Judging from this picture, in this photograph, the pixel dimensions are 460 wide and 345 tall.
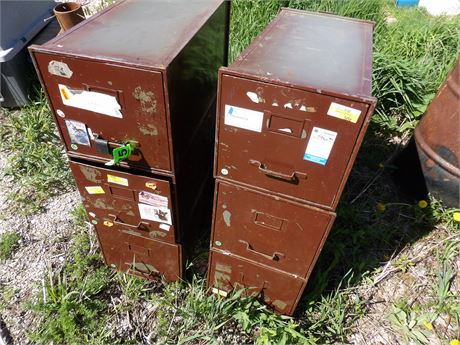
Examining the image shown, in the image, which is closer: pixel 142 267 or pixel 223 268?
pixel 223 268

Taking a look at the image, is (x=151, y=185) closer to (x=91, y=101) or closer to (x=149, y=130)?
(x=149, y=130)

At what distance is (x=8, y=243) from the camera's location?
2.33 m

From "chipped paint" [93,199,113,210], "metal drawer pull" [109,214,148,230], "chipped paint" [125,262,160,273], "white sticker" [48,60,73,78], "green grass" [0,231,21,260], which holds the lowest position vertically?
"green grass" [0,231,21,260]

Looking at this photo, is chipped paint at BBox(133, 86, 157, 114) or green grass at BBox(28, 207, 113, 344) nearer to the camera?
chipped paint at BBox(133, 86, 157, 114)

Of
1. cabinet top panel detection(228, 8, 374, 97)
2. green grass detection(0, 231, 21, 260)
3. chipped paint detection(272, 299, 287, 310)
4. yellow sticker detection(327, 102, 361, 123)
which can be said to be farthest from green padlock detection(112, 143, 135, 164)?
green grass detection(0, 231, 21, 260)

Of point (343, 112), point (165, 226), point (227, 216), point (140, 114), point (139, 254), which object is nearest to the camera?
point (343, 112)

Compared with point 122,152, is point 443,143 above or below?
below

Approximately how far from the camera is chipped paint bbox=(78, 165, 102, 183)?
5.43 ft

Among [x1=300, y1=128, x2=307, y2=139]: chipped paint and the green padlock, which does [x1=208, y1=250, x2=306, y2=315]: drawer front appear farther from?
[x1=300, y1=128, x2=307, y2=139]: chipped paint

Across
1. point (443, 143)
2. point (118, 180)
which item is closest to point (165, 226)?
point (118, 180)

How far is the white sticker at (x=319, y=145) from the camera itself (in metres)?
1.19

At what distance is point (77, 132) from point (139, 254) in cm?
88

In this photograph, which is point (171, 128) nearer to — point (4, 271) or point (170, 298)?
point (170, 298)

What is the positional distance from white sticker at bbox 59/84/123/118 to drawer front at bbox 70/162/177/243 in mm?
336
